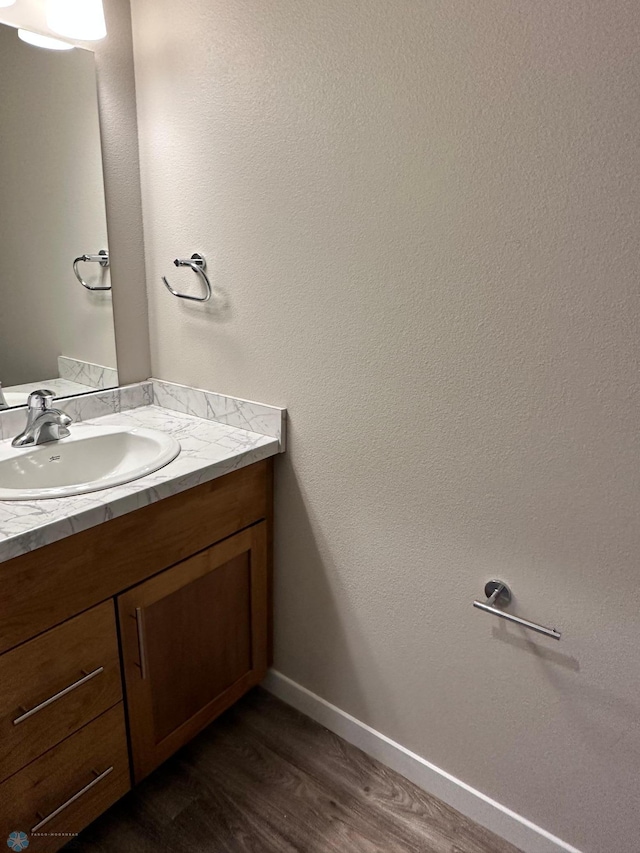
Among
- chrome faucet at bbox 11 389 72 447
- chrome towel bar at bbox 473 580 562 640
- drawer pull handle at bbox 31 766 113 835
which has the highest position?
chrome faucet at bbox 11 389 72 447

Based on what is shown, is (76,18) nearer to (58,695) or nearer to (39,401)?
(39,401)

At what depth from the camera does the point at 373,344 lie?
4.12 ft

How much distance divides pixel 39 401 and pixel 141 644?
66 cm

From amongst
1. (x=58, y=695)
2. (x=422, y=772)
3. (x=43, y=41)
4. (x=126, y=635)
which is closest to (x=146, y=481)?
(x=126, y=635)

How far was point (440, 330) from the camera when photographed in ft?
3.77

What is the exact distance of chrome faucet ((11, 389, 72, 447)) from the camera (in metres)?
1.39

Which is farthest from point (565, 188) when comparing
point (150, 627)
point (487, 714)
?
point (150, 627)

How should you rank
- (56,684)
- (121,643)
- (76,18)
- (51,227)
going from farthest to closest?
(51,227) < (76,18) < (121,643) < (56,684)

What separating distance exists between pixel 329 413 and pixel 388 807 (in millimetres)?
1014

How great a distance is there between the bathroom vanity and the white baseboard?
185mm

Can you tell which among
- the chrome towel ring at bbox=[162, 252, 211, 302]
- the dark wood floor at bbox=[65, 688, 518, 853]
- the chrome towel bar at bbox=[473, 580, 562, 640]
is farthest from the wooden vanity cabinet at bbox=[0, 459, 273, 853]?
the chrome towel bar at bbox=[473, 580, 562, 640]

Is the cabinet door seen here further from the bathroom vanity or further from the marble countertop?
the marble countertop

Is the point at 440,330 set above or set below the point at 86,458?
above

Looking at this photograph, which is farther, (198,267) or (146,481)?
(198,267)
